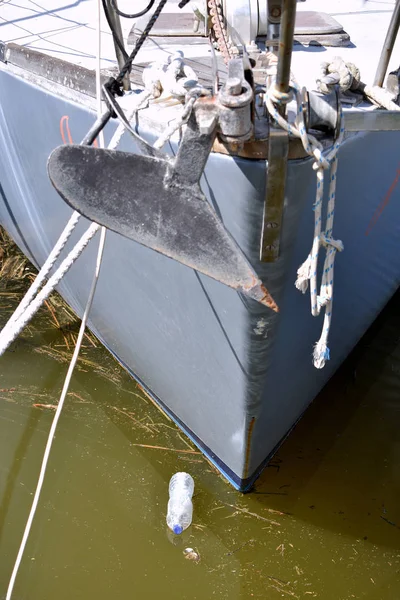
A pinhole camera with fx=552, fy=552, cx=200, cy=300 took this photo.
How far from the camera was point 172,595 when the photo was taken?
6.81 ft

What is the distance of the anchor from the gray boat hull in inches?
7.6

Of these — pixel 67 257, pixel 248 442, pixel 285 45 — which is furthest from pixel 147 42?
pixel 248 442

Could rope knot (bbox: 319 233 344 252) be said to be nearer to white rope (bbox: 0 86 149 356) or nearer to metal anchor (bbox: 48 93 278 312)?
metal anchor (bbox: 48 93 278 312)

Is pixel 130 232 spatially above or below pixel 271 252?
above

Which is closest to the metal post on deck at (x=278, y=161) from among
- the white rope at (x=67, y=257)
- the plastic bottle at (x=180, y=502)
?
the white rope at (x=67, y=257)

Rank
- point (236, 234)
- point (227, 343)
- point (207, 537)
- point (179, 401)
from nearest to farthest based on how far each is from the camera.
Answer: point (236, 234)
point (227, 343)
point (207, 537)
point (179, 401)

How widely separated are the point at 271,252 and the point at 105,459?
1.49 m

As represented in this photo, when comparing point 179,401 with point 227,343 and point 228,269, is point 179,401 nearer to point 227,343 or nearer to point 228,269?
point 227,343

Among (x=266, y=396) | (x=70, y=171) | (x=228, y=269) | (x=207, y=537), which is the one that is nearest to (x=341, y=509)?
(x=207, y=537)

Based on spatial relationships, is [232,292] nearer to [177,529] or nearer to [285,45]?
[285,45]

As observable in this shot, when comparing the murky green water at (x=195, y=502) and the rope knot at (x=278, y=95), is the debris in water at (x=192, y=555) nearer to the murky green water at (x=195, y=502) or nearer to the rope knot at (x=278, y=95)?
the murky green water at (x=195, y=502)

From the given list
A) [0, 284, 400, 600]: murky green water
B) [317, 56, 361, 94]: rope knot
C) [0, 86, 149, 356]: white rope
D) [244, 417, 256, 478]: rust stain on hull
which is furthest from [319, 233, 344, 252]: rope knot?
[0, 284, 400, 600]: murky green water

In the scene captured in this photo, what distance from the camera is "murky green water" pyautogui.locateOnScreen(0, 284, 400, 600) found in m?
2.12

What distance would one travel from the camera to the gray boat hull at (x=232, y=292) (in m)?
1.55
